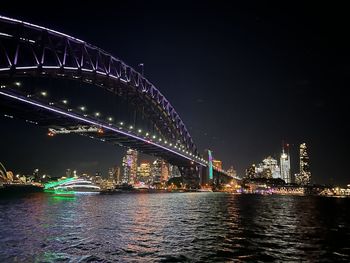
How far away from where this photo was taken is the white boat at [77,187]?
94406 mm

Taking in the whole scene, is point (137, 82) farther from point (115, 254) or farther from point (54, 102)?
point (115, 254)

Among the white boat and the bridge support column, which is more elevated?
the bridge support column

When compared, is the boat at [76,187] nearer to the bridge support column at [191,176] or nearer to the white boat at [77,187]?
the white boat at [77,187]

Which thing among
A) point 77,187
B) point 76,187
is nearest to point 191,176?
point 77,187

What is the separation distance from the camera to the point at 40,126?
62.9m

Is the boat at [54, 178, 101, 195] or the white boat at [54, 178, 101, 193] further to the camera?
the white boat at [54, 178, 101, 193]

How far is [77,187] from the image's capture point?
101 m

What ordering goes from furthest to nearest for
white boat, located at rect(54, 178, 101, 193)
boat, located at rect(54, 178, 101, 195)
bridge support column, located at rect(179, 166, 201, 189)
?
bridge support column, located at rect(179, 166, 201, 189), white boat, located at rect(54, 178, 101, 193), boat, located at rect(54, 178, 101, 195)

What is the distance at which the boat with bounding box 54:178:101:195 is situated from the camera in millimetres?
93575

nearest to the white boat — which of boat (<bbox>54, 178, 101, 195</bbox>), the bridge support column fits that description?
boat (<bbox>54, 178, 101, 195</bbox>)

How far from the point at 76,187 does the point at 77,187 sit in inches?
18.9

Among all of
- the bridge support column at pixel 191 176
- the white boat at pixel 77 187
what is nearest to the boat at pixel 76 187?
the white boat at pixel 77 187

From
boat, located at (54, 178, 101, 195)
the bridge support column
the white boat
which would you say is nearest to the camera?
boat, located at (54, 178, 101, 195)

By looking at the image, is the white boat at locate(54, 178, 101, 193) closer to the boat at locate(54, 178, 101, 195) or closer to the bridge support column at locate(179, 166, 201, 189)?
the boat at locate(54, 178, 101, 195)
